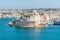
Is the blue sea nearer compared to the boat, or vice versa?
the blue sea

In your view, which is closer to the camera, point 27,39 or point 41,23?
point 27,39

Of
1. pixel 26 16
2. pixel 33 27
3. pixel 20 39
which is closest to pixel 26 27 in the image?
pixel 33 27

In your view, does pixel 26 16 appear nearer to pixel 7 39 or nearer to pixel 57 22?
pixel 57 22

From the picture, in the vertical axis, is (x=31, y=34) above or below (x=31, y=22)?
below

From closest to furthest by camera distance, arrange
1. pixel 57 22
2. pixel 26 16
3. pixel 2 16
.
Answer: pixel 26 16, pixel 57 22, pixel 2 16

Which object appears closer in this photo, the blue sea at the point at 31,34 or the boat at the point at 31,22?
the blue sea at the point at 31,34

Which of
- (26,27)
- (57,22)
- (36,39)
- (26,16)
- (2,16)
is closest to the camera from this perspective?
(36,39)

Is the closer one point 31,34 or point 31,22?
point 31,34

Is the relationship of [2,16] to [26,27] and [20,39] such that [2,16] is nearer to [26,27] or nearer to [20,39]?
[26,27]

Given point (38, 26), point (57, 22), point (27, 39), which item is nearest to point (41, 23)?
point (38, 26)
